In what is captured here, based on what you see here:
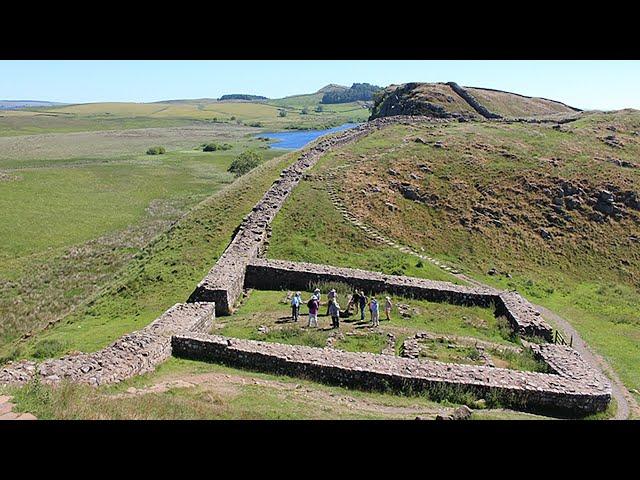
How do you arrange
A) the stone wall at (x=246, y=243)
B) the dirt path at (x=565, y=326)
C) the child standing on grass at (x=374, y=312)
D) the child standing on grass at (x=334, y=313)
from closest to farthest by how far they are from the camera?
the dirt path at (x=565, y=326), the child standing on grass at (x=334, y=313), the child standing on grass at (x=374, y=312), the stone wall at (x=246, y=243)

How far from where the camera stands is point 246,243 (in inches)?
1104

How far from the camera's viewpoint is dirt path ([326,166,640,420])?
15.9 m

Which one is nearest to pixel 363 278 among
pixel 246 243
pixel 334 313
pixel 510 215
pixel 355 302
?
pixel 355 302

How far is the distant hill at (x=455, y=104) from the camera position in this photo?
60.9 metres

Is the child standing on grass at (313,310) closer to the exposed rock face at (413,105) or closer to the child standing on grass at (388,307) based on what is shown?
the child standing on grass at (388,307)

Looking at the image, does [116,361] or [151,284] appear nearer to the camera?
[116,361]

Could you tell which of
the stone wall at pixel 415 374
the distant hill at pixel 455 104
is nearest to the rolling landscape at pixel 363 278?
the stone wall at pixel 415 374

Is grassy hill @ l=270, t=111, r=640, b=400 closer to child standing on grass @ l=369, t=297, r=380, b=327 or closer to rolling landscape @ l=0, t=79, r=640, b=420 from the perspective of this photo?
rolling landscape @ l=0, t=79, r=640, b=420

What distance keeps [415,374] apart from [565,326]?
12105 millimetres

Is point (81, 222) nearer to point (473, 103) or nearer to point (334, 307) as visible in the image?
point (334, 307)

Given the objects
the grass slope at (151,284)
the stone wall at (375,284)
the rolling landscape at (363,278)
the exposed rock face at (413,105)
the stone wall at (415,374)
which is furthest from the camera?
the exposed rock face at (413,105)

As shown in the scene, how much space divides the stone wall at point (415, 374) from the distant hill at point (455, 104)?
48.1 meters

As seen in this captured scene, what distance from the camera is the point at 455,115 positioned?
192 ft
